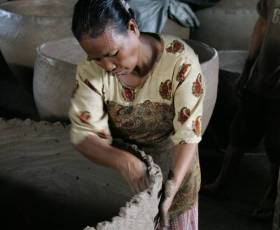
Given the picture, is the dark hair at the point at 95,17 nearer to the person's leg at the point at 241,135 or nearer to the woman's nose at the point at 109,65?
the woman's nose at the point at 109,65

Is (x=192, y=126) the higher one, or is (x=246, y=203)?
(x=192, y=126)

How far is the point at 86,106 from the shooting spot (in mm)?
974

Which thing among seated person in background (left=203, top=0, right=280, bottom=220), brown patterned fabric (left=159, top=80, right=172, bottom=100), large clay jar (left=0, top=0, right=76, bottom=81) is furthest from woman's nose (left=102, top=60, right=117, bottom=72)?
large clay jar (left=0, top=0, right=76, bottom=81)

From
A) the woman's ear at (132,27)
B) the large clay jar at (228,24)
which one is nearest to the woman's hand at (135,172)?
the woman's ear at (132,27)

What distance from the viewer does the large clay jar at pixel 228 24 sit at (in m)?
2.17

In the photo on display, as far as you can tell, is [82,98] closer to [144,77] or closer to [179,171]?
[144,77]

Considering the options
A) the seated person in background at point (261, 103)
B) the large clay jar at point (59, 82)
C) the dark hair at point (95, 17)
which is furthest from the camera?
the seated person in background at point (261, 103)

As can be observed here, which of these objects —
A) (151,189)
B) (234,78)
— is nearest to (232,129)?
(234,78)

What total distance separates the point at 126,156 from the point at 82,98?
5.7 inches

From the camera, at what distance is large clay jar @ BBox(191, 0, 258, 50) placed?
7.13ft

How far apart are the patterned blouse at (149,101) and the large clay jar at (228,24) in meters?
1.26

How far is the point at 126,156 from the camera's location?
948mm

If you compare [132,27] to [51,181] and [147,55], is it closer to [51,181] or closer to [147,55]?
[147,55]

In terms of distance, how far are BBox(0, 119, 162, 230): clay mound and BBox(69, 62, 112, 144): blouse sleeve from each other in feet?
0.64
